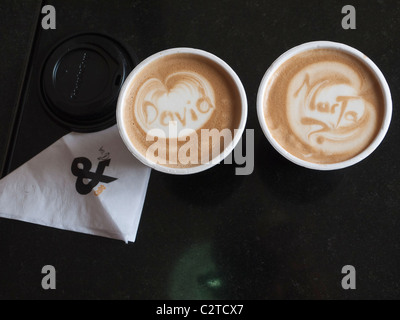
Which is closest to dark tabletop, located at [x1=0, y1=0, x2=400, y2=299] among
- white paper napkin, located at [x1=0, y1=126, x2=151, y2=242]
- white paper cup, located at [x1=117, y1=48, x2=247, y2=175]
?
white paper napkin, located at [x1=0, y1=126, x2=151, y2=242]

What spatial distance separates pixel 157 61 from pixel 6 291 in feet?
1.93

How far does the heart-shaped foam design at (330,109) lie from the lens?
0.86m

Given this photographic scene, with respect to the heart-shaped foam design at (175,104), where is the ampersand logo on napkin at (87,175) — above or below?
below

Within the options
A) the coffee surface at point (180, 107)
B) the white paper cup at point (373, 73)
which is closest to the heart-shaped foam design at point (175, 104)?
the coffee surface at point (180, 107)

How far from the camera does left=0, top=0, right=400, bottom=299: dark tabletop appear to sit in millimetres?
948

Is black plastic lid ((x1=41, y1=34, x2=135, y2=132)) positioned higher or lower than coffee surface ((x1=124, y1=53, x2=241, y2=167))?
higher

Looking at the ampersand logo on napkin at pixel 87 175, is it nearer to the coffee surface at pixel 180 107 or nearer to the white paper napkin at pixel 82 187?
the white paper napkin at pixel 82 187

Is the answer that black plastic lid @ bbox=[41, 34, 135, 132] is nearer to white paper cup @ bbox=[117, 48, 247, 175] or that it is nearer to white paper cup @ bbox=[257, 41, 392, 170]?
white paper cup @ bbox=[117, 48, 247, 175]

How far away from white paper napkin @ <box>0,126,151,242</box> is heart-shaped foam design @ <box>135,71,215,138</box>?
0.13m

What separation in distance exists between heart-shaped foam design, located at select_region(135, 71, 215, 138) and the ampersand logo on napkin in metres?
0.16

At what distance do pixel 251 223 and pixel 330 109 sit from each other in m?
0.29

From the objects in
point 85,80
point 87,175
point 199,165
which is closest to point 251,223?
point 199,165

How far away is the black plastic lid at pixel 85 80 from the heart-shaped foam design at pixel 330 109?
0.38 meters

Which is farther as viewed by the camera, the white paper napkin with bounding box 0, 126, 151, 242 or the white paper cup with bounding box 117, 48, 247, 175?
the white paper napkin with bounding box 0, 126, 151, 242
